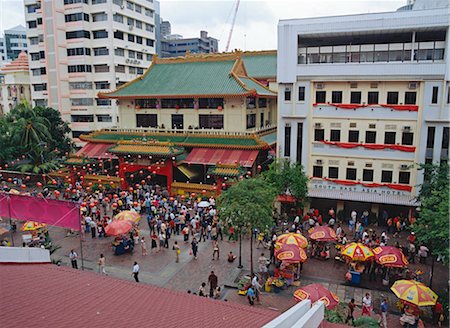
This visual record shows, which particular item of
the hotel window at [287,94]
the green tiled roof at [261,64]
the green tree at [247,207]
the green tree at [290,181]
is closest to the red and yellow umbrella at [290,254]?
the green tree at [247,207]

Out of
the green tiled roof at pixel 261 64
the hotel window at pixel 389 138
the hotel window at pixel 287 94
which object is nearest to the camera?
the hotel window at pixel 389 138

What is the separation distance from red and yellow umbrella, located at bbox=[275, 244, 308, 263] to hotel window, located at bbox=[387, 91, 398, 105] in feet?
43.8

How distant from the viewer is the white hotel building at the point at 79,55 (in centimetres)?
4803

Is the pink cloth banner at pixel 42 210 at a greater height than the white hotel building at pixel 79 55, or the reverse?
the white hotel building at pixel 79 55

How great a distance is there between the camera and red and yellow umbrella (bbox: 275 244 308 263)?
17644 millimetres

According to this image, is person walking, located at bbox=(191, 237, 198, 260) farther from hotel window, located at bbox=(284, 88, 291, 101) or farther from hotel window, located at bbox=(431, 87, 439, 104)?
hotel window, located at bbox=(431, 87, 439, 104)

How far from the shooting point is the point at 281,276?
60.8 ft

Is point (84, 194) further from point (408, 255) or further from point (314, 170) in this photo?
point (408, 255)

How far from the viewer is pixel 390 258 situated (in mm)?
17562

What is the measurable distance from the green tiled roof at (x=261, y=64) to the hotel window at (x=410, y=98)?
17498mm

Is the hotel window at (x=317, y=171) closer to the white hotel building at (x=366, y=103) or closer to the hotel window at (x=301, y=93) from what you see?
the white hotel building at (x=366, y=103)

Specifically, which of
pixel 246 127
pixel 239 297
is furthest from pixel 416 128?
pixel 239 297

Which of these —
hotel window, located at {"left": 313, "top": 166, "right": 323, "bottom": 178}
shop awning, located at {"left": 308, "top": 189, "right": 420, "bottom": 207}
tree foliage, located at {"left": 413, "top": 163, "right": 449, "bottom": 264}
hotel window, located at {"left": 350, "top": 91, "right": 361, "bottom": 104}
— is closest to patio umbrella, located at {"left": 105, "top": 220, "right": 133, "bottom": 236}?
shop awning, located at {"left": 308, "top": 189, "right": 420, "bottom": 207}

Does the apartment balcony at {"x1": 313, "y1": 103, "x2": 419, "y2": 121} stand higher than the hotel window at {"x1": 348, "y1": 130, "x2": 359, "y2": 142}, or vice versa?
the apartment balcony at {"x1": 313, "y1": 103, "x2": 419, "y2": 121}
